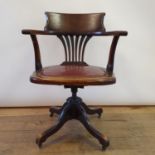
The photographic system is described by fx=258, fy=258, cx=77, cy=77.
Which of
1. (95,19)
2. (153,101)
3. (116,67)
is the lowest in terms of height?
(153,101)

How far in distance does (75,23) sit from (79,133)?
776 millimetres

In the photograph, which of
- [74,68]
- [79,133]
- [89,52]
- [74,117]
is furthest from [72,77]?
[89,52]

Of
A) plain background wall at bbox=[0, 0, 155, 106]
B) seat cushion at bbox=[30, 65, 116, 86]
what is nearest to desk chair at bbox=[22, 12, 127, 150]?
seat cushion at bbox=[30, 65, 116, 86]

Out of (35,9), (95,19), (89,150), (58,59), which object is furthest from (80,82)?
(35,9)

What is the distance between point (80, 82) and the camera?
4.65 ft

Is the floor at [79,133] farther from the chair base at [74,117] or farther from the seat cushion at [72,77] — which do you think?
the seat cushion at [72,77]

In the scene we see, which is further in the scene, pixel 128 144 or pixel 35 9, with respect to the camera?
pixel 35 9

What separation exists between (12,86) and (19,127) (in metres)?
0.48

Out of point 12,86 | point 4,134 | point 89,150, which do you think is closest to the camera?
point 89,150

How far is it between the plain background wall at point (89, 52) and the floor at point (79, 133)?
0.12 meters

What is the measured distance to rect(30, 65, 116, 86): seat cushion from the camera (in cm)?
142

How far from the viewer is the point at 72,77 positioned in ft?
4.75

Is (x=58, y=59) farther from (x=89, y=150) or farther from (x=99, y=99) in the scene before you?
(x=89, y=150)

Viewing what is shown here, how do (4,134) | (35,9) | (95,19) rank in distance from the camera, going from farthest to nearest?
(35,9)
(95,19)
(4,134)
